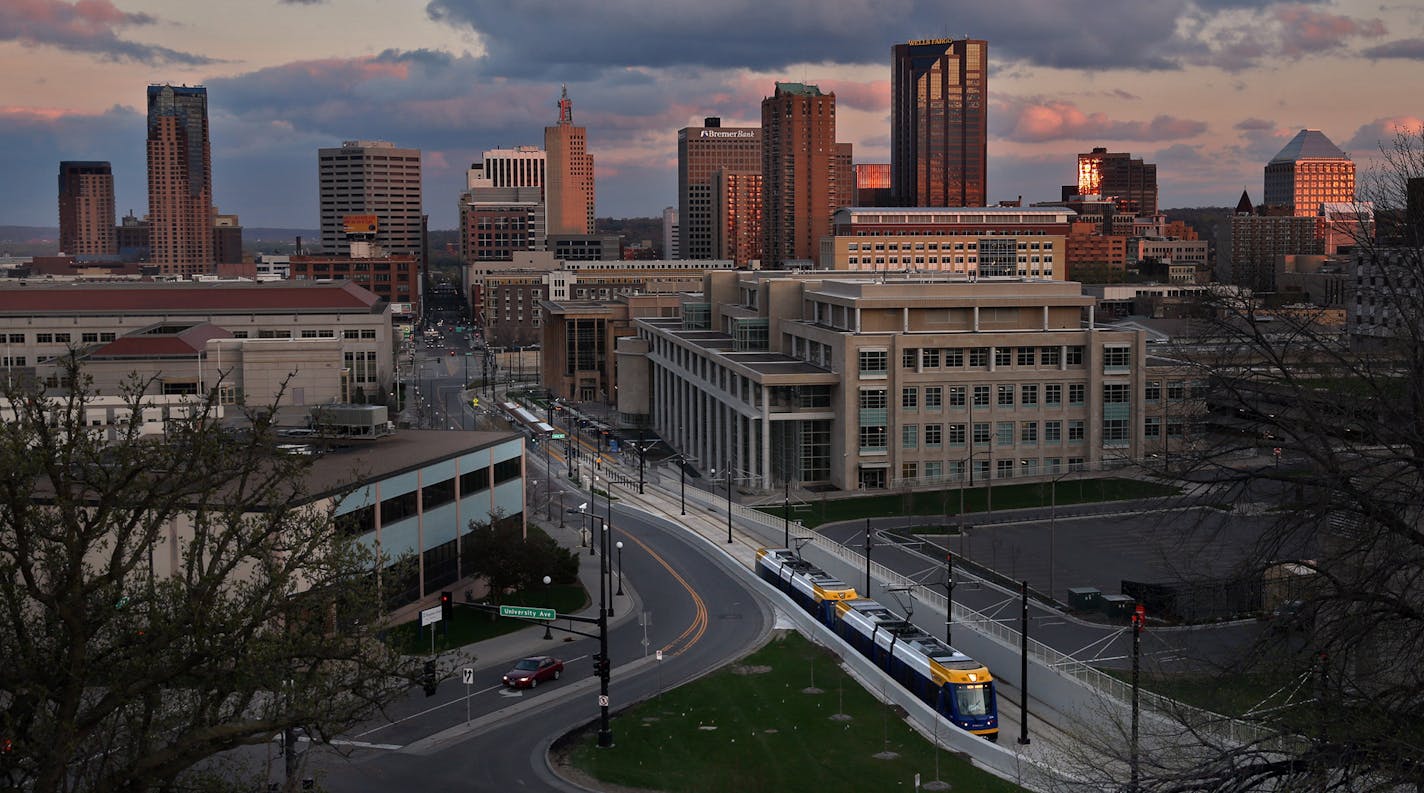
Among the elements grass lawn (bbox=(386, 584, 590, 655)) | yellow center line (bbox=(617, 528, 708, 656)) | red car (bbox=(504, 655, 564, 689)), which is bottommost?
yellow center line (bbox=(617, 528, 708, 656))

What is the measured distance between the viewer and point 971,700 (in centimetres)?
4322

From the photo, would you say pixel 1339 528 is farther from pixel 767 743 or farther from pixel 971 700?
pixel 767 743

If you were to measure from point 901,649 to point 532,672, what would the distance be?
12.9 metres

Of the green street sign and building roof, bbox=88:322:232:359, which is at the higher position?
building roof, bbox=88:322:232:359

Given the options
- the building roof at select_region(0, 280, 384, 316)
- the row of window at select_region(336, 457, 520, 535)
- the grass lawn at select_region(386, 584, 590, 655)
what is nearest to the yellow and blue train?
the grass lawn at select_region(386, 584, 590, 655)

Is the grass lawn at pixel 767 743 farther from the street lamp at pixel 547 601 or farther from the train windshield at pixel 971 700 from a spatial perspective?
the street lamp at pixel 547 601

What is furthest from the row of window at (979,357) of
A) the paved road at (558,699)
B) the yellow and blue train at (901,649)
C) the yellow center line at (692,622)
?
the yellow and blue train at (901,649)

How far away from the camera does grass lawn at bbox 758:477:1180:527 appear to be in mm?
83125

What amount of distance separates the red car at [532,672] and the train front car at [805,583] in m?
11.6

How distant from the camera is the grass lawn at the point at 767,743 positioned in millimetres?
39906

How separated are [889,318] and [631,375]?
46893 mm

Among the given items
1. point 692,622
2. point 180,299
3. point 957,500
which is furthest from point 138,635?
point 180,299

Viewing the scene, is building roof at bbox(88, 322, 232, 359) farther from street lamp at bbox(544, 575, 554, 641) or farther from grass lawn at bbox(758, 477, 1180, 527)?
street lamp at bbox(544, 575, 554, 641)

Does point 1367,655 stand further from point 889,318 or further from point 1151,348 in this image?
point 1151,348
